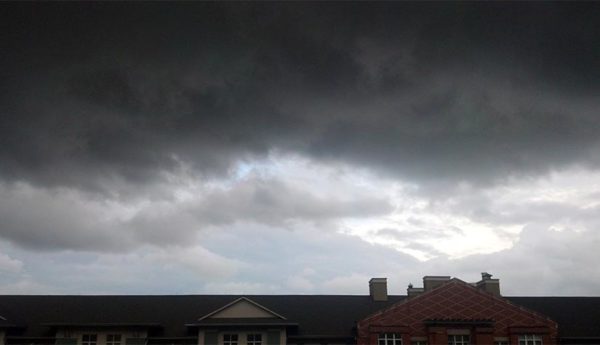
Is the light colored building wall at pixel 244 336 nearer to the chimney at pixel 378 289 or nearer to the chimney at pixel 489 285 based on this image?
the chimney at pixel 378 289

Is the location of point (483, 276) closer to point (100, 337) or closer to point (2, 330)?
point (100, 337)

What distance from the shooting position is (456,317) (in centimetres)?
4169

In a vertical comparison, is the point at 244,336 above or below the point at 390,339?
above

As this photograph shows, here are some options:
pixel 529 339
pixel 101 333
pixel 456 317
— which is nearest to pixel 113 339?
pixel 101 333

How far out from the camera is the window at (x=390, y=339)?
4134cm

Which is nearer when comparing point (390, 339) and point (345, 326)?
point (390, 339)

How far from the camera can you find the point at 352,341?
4175 centimetres

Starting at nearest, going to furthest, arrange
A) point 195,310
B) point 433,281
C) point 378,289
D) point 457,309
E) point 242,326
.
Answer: point 242,326
point 457,309
point 433,281
point 195,310
point 378,289

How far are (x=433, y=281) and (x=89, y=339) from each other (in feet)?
77.0

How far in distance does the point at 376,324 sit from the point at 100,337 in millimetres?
18303

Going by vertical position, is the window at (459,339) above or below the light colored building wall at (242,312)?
below

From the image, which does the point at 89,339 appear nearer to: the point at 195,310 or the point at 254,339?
the point at 195,310

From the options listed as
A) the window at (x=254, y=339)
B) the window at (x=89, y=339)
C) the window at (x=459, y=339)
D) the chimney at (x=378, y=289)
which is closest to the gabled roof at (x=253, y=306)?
the window at (x=254, y=339)

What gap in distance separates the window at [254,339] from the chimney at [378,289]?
9.75 m
